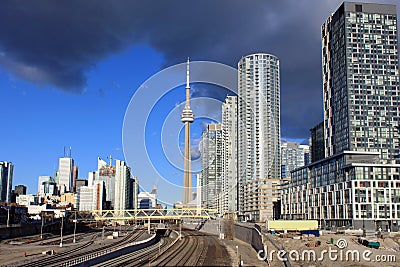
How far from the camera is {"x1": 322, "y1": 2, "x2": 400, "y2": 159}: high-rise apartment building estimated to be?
525ft

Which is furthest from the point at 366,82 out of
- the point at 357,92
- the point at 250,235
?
the point at 250,235

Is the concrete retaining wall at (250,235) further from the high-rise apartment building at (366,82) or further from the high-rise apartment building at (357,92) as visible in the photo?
the high-rise apartment building at (366,82)

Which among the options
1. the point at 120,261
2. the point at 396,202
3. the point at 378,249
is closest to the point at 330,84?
the point at 396,202

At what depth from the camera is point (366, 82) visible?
535ft

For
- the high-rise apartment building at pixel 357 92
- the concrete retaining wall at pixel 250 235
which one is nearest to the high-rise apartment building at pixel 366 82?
the high-rise apartment building at pixel 357 92

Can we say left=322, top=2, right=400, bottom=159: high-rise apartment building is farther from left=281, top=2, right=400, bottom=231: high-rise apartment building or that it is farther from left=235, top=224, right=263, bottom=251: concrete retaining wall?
left=235, top=224, right=263, bottom=251: concrete retaining wall

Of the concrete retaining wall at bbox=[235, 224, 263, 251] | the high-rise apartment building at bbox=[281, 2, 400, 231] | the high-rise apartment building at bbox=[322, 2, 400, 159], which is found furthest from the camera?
the high-rise apartment building at bbox=[322, 2, 400, 159]

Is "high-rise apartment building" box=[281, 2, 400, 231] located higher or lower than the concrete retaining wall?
higher

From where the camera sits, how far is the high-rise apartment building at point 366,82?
15988 cm

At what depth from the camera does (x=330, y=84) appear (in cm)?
17525

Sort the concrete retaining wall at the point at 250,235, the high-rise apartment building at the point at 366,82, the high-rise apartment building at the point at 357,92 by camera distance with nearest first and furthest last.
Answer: the concrete retaining wall at the point at 250,235
the high-rise apartment building at the point at 357,92
the high-rise apartment building at the point at 366,82

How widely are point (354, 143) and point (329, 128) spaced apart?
16767mm

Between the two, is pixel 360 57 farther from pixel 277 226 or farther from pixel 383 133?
pixel 277 226

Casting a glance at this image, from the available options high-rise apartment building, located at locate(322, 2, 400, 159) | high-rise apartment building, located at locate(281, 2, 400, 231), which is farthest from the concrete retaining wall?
high-rise apartment building, located at locate(322, 2, 400, 159)
